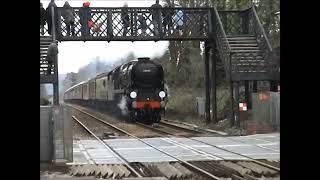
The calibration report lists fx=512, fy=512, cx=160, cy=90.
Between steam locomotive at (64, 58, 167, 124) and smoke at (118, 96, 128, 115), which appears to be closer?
steam locomotive at (64, 58, 167, 124)

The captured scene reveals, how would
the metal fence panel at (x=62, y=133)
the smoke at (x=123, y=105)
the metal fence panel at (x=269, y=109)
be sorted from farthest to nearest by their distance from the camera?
the smoke at (x=123, y=105), the metal fence panel at (x=269, y=109), the metal fence panel at (x=62, y=133)

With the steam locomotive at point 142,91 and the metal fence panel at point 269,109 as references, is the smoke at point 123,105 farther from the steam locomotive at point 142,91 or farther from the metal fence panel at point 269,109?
the metal fence panel at point 269,109

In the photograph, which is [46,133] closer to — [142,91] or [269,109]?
[269,109]

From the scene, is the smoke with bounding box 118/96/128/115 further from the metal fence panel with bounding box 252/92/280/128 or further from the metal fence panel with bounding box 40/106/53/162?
the metal fence panel with bounding box 40/106/53/162

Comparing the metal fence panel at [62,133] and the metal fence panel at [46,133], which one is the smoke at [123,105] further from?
the metal fence panel at [46,133]

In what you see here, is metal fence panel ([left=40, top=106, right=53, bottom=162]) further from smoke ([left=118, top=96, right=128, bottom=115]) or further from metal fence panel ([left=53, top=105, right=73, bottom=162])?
smoke ([left=118, top=96, right=128, bottom=115])

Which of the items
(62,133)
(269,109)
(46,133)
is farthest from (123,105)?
(46,133)

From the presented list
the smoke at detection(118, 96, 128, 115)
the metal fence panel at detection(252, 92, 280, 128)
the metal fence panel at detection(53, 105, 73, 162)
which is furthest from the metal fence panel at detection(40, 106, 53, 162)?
the smoke at detection(118, 96, 128, 115)

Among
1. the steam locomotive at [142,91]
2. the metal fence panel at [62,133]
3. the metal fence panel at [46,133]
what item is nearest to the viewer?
the metal fence panel at [46,133]

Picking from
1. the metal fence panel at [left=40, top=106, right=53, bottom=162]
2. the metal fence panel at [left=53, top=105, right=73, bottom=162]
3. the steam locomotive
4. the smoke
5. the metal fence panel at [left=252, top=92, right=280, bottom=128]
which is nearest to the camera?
the metal fence panel at [left=40, top=106, right=53, bottom=162]

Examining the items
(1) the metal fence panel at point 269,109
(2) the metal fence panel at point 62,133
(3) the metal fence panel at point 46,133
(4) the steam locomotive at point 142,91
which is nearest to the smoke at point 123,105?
(4) the steam locomotive at point 142,91

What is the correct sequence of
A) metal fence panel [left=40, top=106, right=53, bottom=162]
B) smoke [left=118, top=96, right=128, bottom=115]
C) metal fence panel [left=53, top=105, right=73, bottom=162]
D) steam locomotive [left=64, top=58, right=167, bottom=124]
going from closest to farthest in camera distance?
metal fence panel [left=40, top=106, right=53, bottom=162], metal fence panel [left=53, top=105, right=73, bottom=162], steam locomotive [left=64, top=58, right=167, bottom=124], smoke [left=118, top=96, right=128, bottom=115]

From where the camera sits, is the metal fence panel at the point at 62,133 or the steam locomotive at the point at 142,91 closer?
the metal fence panel at the point at 62,133
